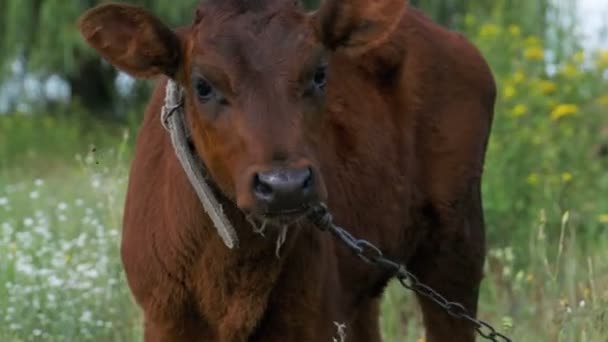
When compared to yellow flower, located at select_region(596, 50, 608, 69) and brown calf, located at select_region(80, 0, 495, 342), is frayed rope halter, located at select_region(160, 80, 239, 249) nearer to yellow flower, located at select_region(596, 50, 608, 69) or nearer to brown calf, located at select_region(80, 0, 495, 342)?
brown calf, located at select_region(80, 0, 495, 342)

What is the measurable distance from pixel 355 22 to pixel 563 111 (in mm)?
4623

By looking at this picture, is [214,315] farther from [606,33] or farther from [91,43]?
[606,33]

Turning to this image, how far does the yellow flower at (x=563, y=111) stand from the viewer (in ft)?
30.4

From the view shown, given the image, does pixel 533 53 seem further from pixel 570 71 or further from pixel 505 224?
pixel 505 224

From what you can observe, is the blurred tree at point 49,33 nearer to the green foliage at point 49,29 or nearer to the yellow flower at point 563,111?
the green foliage at point 49,29

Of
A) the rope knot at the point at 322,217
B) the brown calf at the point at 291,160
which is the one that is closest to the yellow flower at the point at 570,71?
the brown calf at the point at 291,160

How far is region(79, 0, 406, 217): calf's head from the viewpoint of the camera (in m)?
Answer: 4.23

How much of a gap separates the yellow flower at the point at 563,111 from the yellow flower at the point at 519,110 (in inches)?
7.5

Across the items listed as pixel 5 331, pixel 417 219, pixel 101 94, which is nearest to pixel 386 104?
pixel 417 219

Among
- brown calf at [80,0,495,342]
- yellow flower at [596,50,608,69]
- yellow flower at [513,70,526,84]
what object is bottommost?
yellow flower at [596,50,608,69]

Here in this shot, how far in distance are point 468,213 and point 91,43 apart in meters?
2.12

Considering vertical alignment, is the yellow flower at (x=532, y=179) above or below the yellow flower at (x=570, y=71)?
above

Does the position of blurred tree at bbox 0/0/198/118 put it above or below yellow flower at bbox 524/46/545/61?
below

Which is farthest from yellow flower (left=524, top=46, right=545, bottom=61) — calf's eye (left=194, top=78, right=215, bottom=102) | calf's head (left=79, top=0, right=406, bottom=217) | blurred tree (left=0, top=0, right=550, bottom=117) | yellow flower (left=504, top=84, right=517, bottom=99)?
calf's eye (left=194, top=78, right=215, bottom=102)
